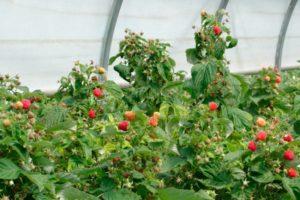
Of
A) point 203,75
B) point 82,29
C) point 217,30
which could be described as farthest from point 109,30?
point 203,75

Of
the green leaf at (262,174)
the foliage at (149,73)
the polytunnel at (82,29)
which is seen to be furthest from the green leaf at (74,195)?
the polytunnel at (82,29)

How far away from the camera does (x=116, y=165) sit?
9.38ft

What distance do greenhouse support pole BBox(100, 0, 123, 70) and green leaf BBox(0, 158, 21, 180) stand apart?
205 inches

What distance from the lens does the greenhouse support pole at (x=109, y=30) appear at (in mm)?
7609

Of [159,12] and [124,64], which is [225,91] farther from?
[159,12]

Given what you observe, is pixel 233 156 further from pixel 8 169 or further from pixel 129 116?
pixel 8 169

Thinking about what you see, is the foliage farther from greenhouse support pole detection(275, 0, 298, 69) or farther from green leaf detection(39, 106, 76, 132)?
greenhouse support pole detection(275, 0, 298, 69)

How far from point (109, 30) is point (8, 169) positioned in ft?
17.5

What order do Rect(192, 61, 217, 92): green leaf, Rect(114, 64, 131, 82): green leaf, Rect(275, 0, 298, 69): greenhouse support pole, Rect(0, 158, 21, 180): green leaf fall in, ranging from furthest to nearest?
Rect(275, 0, 298, 69): greenhouse support pole, Rect(114, 64, 131, 82): green leaf, Rect(192, 61, 217, 92): green leaf, Rect(0, 158, 21, 180): green leaf

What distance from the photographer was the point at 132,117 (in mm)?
3008

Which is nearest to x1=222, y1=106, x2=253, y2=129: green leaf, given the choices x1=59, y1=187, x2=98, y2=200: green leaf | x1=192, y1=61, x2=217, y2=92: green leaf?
x1=192, y1=61, x2=217, y2=92: green leaf

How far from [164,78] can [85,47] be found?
3.17m

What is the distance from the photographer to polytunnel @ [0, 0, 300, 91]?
6.58 meters

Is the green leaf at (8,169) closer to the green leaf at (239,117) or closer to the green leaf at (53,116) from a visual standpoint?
the green leaf at (53,116)
